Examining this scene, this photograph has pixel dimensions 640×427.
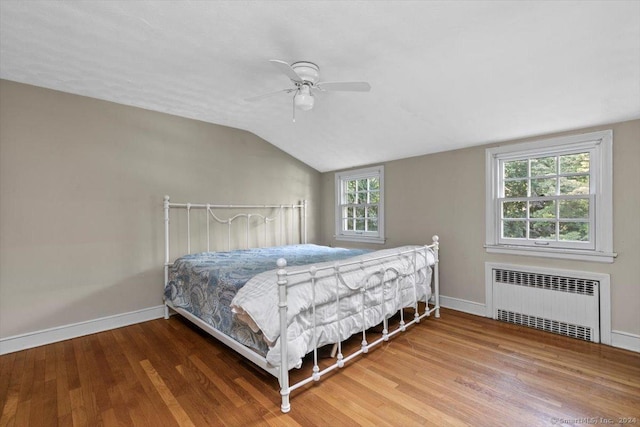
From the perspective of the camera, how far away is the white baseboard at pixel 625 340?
250 cm

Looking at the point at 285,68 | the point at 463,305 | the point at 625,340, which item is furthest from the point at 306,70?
the point at 625,340

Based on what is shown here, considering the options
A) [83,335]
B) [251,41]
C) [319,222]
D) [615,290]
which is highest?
[251,41]

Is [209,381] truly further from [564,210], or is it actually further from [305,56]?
[564,210]

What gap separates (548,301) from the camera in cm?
292

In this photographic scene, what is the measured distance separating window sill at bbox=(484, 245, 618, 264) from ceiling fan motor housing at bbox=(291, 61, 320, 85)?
2.64 m

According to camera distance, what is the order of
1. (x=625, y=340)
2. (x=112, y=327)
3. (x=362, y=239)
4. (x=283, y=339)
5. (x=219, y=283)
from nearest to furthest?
(x=283, y=339) < (x=219, y=283) < (x=625, y=340) < (x=112, y=327) < (x=362, y=239)

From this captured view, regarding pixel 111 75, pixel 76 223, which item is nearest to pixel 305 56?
pixel 111 75

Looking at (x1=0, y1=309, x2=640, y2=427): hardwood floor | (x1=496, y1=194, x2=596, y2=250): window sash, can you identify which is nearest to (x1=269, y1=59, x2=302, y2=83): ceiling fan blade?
(x1=0, y1=309, x2=640, y2=427): hardwood floor

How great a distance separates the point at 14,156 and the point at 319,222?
12.7 feet

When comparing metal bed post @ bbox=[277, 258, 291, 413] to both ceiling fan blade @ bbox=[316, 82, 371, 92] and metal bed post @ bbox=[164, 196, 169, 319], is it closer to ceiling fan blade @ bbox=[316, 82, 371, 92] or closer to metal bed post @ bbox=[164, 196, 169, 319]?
ceiling fan blade @ bbox=[316, 82, 371, 92]

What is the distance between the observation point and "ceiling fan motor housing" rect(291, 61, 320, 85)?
2211 mm

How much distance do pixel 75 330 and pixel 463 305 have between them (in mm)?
4229

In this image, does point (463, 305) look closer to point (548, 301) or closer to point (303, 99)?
point (548, 301)

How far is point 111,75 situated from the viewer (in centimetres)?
260
